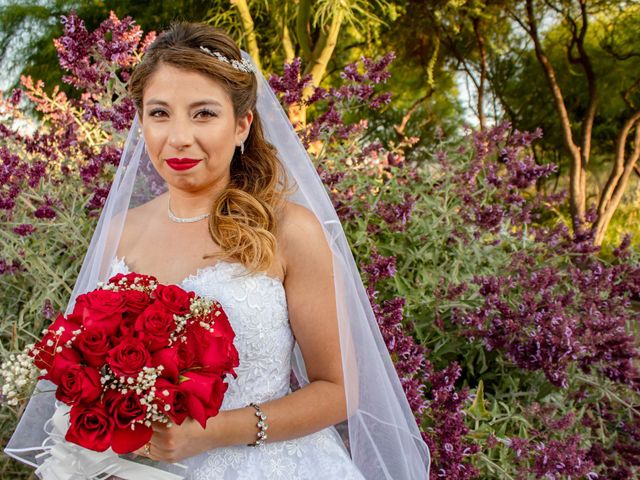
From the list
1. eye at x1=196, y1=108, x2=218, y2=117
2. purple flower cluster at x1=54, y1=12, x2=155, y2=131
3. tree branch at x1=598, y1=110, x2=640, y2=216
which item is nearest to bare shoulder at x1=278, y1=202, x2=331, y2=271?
eye at x1=196, y1=108, x2=218, y2=117

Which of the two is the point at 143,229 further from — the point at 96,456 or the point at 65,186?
the point at 65,186

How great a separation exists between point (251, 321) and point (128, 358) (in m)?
0.52

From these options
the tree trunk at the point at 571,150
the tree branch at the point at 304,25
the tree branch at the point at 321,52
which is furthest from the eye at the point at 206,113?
the tree trunk at the point at 571,150

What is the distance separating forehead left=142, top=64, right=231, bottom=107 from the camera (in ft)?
5.38

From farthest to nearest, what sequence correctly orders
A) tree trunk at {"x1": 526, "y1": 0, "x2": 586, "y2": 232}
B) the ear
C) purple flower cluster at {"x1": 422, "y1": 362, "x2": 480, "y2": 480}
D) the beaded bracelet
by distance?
tree trunk at {"x1": 526, "y1": 0, "x2": 586, "y2": 232}
purple flower cluster at {"x1": 422, "y1": 362, "x2": 480, "y2": 480}
the ear
the beaded bracelet

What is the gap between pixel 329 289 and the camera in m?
1.71

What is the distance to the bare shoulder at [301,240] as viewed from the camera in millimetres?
1717

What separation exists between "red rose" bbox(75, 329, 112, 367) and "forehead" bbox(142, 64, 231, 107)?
0.67 m

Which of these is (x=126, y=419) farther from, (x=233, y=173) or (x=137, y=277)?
(x=233, y=173)

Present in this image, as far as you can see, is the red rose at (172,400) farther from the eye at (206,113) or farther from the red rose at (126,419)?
the eye at (206,113)

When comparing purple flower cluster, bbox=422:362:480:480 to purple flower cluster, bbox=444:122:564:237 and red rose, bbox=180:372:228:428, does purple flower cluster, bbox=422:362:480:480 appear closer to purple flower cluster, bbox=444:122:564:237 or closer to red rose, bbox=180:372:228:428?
purple flower cluster, bbox=444:122:564:237

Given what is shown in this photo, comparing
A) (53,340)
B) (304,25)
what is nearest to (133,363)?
(53,340)

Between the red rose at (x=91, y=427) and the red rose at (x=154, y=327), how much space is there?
15cm

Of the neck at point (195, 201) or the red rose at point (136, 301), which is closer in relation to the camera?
the red rose at point (136, 301)
